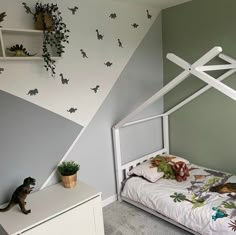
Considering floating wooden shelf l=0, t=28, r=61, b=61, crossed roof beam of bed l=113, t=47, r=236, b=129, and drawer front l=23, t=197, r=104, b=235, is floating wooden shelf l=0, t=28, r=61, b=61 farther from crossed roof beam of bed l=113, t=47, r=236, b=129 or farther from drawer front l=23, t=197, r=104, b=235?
drawer front l=23, t=197, r=104, b=235

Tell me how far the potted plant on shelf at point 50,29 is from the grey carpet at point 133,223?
1.60 m

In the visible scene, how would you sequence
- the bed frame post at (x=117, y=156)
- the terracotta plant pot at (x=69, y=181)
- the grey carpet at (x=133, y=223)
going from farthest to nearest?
the bed frame post at (x=117, y=156)
the grey carpet at (x=133, y=223)
the terracotta plant pot at (x=69, y=181)

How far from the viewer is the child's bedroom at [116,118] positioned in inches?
78.6

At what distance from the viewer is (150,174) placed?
8.95ft

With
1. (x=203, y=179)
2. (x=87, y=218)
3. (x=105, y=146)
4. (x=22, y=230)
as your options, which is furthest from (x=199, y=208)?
(x=22, y=230)

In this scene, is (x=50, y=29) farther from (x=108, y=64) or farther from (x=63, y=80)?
(x=108, y=64)

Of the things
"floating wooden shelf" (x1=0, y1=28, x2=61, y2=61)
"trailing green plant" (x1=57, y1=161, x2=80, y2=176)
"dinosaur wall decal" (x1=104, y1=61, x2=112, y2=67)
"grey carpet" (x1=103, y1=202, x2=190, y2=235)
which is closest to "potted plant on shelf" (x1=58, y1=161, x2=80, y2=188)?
"trailing green plant" (x1=57, y1=161, x2=80, y2=176)

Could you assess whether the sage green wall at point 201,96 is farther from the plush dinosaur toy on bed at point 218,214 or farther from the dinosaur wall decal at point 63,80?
the dinosaur wall decal at point 63,80

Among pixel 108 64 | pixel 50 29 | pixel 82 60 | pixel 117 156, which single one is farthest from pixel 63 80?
pixel 117 156

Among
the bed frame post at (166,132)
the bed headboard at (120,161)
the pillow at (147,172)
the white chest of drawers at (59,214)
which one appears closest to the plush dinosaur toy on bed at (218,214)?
the pillow at (147,172)

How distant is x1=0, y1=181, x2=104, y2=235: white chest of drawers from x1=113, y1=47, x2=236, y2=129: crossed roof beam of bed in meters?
0.92

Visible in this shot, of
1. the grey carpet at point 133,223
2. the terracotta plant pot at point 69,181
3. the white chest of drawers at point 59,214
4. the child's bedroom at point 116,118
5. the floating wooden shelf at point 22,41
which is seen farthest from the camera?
the grey carpet at point 133,223

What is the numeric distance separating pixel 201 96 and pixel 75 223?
78.5 inches

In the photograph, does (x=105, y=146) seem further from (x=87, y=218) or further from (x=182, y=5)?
(x=182, y=5)
